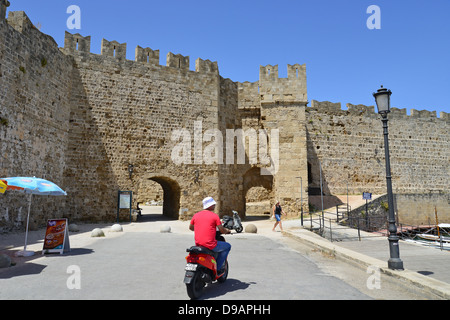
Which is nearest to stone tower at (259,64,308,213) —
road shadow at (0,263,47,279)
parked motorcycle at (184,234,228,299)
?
road shadow at (0,263,47,279)

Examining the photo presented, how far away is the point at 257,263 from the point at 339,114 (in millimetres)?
20576

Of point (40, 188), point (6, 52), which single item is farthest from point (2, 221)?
point (6, 52)

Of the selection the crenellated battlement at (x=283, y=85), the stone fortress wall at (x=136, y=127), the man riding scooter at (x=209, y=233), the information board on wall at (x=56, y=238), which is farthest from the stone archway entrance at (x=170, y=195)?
the man riding scooter at (x=209, y=233)

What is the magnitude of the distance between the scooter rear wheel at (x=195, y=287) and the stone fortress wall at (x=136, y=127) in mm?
9425

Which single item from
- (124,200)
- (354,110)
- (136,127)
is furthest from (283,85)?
(124,200)

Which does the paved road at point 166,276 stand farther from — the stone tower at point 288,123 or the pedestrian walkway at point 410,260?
the stone tower at point 288,123

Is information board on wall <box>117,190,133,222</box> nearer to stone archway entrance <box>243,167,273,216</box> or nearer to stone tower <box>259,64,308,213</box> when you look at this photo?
stone archway entrance <box>243,167,273,216</box>

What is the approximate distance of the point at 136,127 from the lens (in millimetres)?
16500

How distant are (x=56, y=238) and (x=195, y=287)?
5077mm

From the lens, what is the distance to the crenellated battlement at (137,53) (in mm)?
15547

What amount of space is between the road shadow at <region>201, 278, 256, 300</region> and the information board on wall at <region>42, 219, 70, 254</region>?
15.0 ft

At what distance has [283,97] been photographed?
19766 millimetres

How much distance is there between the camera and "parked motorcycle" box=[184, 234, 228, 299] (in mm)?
4164
